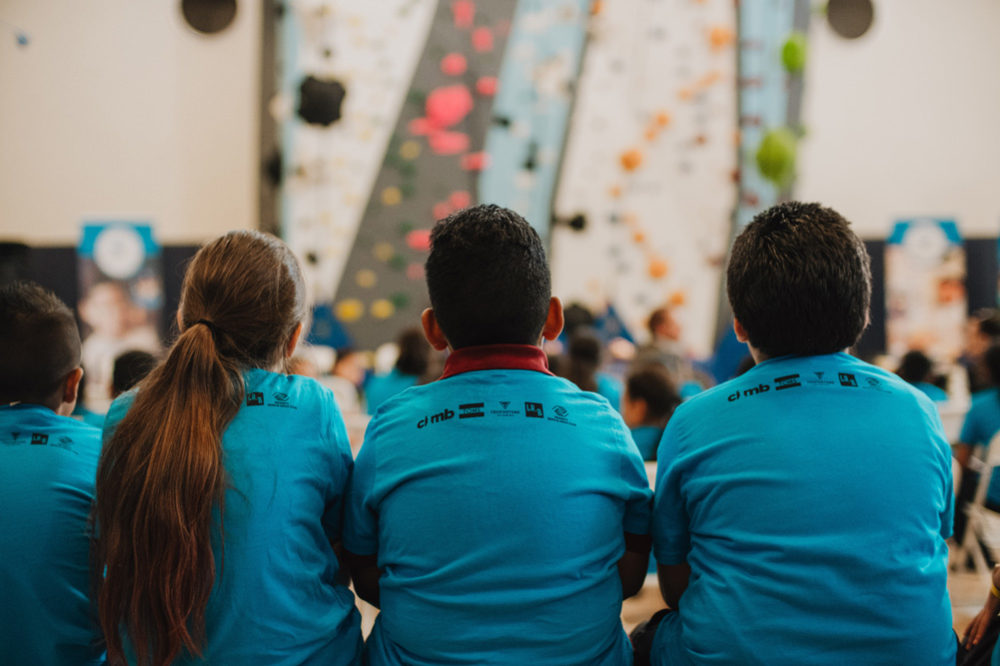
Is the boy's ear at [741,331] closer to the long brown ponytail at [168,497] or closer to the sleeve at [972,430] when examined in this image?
the long brown ponytail at [168,497]

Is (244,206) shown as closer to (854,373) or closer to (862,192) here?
(862,192)

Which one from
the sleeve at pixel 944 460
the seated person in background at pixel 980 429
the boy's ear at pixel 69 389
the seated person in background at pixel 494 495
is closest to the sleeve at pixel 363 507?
the seated person in background at pixel 494 495

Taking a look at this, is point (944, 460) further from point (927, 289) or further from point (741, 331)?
point (927, 289)

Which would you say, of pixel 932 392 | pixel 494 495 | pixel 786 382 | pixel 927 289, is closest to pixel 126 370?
pixel 494 495

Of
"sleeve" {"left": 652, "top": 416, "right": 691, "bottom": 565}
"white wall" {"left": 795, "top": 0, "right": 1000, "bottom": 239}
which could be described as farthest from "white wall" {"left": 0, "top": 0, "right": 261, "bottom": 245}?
"sleeve" {"left": 652, "top": 416, "right": 691, "bottom": 565}

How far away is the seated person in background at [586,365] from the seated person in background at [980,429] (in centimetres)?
149

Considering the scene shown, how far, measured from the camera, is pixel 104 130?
613 centimetres

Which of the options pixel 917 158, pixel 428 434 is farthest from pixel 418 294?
pixel 428 434

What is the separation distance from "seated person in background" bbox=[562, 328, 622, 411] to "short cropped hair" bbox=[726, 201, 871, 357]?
1.99m

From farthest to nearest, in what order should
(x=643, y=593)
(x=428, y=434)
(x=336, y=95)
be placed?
1. (x=336, y=95)
2. (x=643, y=593)
3. (x=428, y=434)

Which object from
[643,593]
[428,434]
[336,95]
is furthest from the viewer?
[336,95]

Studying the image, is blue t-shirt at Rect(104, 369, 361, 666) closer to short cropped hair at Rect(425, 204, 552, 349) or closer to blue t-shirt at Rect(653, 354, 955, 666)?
short cropped hair at Rect(425, 204, 552, 349)

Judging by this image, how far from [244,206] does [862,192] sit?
16.8ft

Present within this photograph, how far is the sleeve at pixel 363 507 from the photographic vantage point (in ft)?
4.29
